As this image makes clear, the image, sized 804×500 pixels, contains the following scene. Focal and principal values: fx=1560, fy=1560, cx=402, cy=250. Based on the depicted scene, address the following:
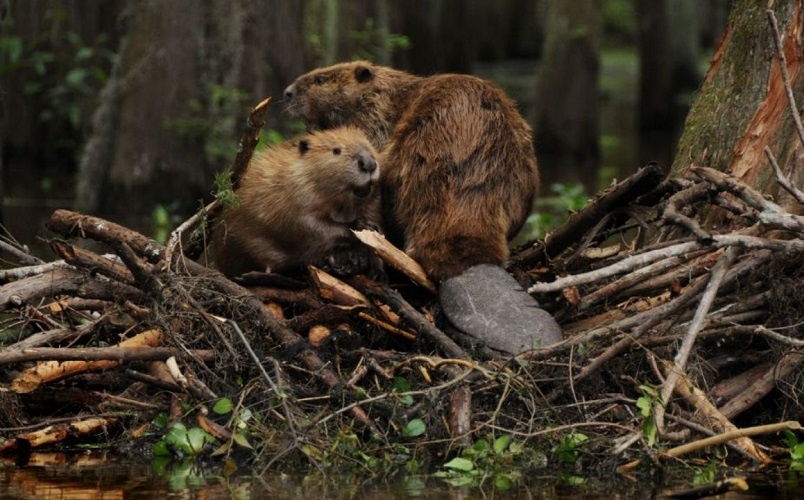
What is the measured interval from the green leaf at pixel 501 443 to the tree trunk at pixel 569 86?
499 inches

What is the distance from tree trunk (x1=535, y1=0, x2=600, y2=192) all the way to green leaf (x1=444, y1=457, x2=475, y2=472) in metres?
12.8

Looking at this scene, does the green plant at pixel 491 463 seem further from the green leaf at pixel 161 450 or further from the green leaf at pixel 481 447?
the green leaf at pixel 161 450

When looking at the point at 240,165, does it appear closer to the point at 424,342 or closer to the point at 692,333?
the point at 424,342

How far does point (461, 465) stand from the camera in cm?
494

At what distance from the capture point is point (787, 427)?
4.95 m

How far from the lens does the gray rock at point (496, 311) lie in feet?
17.6

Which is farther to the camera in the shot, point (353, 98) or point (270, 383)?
point (353, 98)

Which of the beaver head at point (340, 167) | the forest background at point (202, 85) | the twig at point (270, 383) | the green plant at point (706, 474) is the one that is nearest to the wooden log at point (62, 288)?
the twig at point (270, 383)

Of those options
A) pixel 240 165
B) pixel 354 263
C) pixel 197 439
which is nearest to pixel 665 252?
pixel 354 263

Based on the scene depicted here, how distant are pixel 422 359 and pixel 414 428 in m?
0.28

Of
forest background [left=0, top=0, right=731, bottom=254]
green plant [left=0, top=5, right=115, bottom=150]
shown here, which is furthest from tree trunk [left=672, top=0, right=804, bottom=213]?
green plant [left=0, top=5, right=115, bottom=150]

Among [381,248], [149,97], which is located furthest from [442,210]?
[149,97]

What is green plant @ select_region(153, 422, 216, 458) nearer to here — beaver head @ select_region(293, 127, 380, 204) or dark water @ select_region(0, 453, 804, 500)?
dark water @ select_region(0, 453, 804, 500)

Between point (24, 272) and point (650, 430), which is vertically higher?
point (24, 272)
